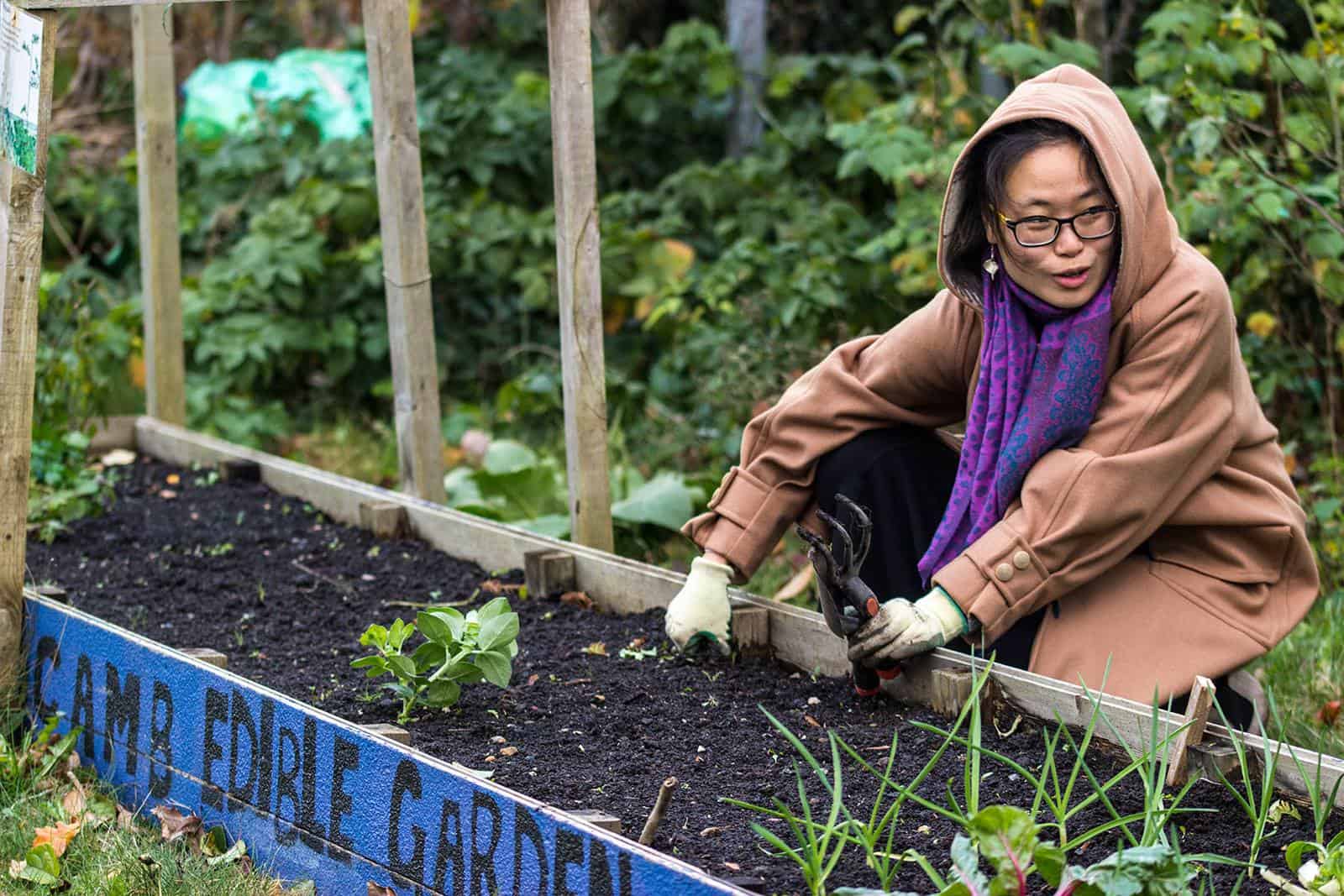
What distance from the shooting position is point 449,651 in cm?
263

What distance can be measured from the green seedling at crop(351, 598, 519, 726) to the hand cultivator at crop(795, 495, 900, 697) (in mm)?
515

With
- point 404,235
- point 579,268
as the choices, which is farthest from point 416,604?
point 404,235

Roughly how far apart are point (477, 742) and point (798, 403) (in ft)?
2.98

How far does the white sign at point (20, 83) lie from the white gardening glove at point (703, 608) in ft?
4.70

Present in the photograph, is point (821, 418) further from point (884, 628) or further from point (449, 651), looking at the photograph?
point (449, 651)

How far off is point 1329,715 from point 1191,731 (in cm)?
104

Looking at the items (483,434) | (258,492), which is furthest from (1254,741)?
(483,434)

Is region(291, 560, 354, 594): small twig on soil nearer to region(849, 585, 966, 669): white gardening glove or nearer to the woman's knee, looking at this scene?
the woman's knee

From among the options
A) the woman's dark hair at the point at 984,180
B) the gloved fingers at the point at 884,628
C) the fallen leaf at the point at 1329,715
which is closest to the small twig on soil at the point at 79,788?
the gloved fingers at the point at 884,628

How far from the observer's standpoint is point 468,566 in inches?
149

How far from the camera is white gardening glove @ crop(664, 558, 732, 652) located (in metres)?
2.98

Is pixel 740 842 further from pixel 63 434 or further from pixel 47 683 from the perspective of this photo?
pixel 63 434

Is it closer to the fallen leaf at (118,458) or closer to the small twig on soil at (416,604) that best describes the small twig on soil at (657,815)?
the small twig on soil at (416,604)

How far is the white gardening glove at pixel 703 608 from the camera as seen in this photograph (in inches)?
117
